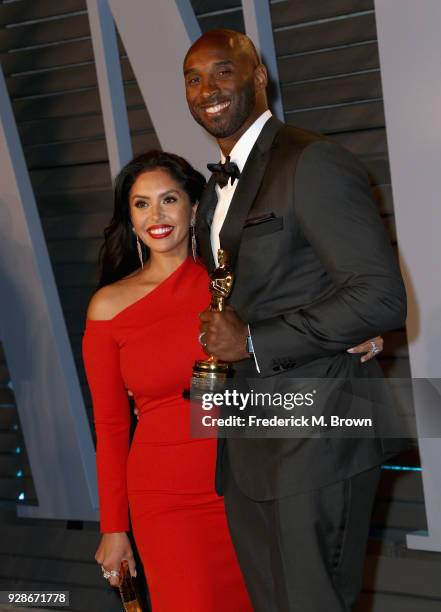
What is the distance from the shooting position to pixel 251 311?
5.73ft

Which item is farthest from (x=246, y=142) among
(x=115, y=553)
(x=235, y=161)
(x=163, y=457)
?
(x=115, y=553)

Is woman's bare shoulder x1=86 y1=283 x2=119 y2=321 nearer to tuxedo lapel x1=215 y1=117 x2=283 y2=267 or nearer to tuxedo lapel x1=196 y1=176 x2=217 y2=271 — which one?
tuxedo lapel x1=196 y1=176 x2=217 y2=271

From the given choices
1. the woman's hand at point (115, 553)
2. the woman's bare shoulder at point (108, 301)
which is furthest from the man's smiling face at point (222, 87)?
the woman's hand at point (115, 553)

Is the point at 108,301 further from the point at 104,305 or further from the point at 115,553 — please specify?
the point at 115,553

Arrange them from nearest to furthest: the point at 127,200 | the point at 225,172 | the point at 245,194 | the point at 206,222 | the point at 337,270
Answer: the point at 337,270 → the point at 245,194 → the point at 225,172 → the point at 206,222 → the point at 127,200

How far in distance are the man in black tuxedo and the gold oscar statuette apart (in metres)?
0.03

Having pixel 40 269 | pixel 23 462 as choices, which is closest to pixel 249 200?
pixel 40 269

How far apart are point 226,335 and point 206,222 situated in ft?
1.29

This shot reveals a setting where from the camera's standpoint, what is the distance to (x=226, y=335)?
65.7 inches

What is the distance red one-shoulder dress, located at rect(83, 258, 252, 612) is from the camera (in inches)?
92.4

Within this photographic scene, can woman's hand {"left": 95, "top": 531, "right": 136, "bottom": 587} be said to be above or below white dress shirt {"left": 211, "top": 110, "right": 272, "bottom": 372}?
below

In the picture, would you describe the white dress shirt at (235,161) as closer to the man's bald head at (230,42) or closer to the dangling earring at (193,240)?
the man's bald head at (230,42)

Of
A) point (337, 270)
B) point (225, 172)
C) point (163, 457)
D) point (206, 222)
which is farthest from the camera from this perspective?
point (163, 457)

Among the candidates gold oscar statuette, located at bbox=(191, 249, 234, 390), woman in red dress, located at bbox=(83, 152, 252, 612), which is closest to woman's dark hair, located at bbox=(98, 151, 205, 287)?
woman in red dress, located at bbox=(83, 152, 252, 612)
